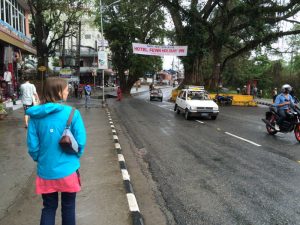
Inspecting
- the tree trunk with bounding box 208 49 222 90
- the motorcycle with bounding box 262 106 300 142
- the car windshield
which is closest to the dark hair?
the motorcycle with bounding box 262 106 300 142

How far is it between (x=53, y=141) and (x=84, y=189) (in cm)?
280

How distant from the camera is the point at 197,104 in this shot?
18.9m

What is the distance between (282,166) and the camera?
821 centimetres

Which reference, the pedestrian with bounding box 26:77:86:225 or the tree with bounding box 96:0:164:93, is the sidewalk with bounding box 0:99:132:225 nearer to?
the pedestrian with bounding box 26:77:86:225

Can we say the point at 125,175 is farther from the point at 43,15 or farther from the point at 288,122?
the point at 43,15

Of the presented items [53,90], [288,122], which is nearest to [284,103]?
[288,122]

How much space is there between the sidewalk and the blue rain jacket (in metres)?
1.37

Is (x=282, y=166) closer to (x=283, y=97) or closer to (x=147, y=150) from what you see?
(x=147, y=150)

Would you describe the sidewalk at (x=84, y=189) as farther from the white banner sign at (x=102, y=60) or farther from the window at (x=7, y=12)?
the white banner sign at (x=102, y=60)

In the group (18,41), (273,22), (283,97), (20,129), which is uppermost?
(273,22)

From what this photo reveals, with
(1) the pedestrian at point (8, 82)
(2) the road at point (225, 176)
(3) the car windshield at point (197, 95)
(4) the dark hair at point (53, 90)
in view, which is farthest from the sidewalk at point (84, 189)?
(1) the pedestrian at point (8, 82)

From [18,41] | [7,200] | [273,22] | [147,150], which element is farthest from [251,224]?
[273,22]

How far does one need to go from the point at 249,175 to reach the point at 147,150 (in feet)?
11.7

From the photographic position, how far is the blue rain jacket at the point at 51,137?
3.58m
